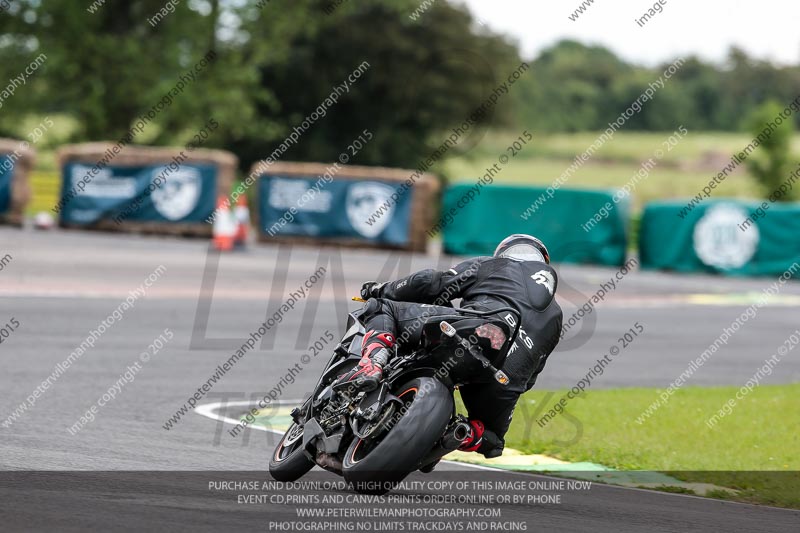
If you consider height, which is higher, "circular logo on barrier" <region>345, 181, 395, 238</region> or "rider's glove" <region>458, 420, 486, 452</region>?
"rider's glove" <region>458, 420, 486, 452</region>

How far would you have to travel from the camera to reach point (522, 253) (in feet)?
24.9

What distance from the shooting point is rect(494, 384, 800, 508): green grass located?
9.14 meters

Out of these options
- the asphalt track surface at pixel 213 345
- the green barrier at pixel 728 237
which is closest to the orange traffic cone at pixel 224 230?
the asphalt track surface at pixel 213 345

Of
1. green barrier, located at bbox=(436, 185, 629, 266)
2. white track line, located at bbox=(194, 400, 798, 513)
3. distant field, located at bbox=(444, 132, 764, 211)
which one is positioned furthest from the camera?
distant field, located at bbox=(444, 132, 764, 211)

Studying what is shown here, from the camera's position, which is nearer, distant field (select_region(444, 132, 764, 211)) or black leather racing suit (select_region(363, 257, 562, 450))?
black leather racing suit (select_region(363, 257, 562, 450))

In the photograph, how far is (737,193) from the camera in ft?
236

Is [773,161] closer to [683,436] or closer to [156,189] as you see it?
[156,189]

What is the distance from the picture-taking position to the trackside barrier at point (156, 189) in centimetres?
3078

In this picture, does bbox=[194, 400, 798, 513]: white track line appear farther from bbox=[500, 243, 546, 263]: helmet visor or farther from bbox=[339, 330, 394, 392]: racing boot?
bbox=[339, 330, 394, 392]: racing boot

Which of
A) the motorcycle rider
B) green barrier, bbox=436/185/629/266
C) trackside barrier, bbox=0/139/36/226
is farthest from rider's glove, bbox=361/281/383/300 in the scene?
trackside barrier, bbox=0/139/36/226

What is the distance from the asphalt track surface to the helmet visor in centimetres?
153

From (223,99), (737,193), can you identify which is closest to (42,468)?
(223,99)

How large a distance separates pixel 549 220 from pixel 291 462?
22785 millimetres

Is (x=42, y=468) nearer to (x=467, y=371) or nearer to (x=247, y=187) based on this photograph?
(x=467, y=371)
